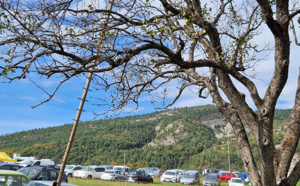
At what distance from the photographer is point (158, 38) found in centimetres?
744

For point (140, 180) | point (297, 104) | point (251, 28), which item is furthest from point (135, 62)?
point (140, 180)

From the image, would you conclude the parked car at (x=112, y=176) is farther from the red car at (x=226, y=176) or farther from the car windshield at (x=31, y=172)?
the red car at (x=226, y=176)

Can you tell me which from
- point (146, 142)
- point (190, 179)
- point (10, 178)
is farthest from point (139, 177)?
point (146, 142)

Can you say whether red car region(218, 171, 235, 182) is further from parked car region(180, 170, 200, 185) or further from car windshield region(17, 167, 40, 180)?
car windshield region(17, 167, 40, 180)

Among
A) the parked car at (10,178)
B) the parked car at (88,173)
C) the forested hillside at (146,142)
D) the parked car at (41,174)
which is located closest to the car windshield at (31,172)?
the parked car at (41,174)

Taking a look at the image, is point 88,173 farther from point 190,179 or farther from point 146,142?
point 146,142

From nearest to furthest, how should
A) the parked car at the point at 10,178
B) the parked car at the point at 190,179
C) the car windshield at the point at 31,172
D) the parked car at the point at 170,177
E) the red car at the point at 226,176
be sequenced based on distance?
the parked car at the point at 10,178 < the car windshield at the point at 31,172 < the parked car at the point at 190,179 < the parked car at the point at 170,177 < the red car at the point at 226,176

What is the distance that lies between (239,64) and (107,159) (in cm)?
9539

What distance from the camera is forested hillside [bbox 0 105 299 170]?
97.3 metres

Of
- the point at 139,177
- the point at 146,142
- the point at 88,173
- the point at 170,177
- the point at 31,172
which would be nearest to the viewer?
the point at 31,172

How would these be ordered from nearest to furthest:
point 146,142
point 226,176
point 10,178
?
1. point 10,178
2. point 226,176
3. point 146,142

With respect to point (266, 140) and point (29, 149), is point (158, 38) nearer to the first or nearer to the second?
point (266, 140)

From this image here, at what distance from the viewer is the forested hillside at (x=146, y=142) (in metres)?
97.3

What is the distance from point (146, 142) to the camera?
139750mm
